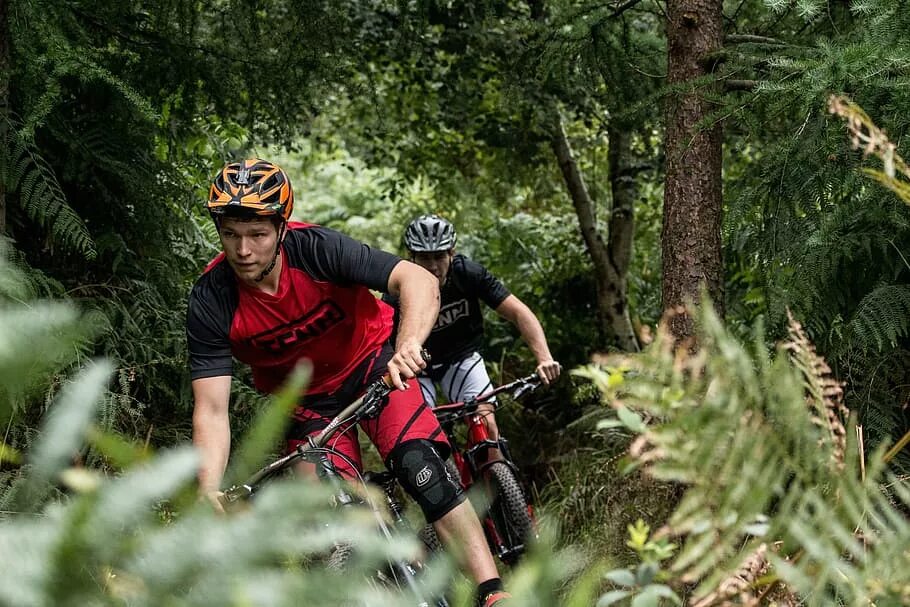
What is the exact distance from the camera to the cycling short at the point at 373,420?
4301 mm

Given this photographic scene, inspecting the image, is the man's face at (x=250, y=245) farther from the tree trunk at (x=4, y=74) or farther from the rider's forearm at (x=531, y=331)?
the rider's forearm at (x=531, y=331)

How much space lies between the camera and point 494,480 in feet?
20.0

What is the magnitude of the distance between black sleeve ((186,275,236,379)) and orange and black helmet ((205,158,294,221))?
39 centimetres

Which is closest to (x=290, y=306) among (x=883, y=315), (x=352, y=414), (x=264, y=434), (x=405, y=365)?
(x=352, y=414)

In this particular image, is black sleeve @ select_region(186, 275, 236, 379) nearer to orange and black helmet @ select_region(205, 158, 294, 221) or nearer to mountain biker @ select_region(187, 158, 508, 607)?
mountain biker @ select_region(187, 158, 508, 607)

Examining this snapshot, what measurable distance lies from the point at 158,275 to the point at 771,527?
5.93 meters

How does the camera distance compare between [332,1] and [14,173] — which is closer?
[14,173]

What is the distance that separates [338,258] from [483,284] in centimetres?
227

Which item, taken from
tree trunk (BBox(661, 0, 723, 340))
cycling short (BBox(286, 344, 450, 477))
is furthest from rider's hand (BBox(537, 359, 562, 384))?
cycling short (BBox(286, 344, 450, 477))

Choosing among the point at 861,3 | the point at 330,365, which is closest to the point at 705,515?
the point at 861,3

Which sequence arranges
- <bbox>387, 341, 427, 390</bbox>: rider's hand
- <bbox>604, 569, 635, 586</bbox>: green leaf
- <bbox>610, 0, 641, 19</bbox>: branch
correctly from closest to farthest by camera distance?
<bbox>604, 569, 635, 586</bbox>: green leaf → <bbox>387, 341, 427, 390</bbox>: rider's hand → <bbox>610, 0, 641, 19</bbox>: branch

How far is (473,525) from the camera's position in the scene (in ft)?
13.9

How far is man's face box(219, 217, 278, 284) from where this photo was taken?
4070 mm

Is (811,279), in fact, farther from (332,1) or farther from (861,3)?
(332,1)
